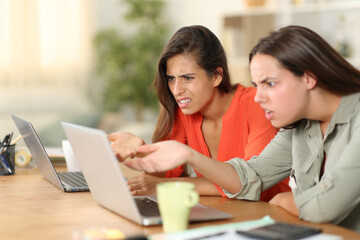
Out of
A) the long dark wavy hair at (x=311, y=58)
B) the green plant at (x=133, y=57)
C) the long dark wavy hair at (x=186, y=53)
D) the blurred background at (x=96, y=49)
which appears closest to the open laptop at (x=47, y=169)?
the long dark wavy hair at (x=186, y=53)

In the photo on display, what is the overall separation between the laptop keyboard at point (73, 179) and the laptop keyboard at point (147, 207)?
0.32 metres

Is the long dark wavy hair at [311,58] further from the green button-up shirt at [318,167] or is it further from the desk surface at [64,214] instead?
the desk surface at [64,214]

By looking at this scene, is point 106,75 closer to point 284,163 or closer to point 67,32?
point 67,32

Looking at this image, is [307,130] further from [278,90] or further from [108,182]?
[108,182]

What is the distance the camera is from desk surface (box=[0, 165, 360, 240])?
1.08 metres

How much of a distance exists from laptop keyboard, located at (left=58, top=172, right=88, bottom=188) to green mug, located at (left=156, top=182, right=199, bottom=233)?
606mm

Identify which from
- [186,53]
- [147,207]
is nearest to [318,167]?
[147,207]

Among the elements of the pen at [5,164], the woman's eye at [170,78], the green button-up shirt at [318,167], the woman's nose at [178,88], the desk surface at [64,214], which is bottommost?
the pen at [5,164]

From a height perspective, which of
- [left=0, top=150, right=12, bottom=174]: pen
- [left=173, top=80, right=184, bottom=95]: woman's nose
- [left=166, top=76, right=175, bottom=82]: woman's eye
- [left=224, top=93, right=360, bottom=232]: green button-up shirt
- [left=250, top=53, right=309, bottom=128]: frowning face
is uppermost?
[left=250, top=53, right=309, bottom=128]: frowning face

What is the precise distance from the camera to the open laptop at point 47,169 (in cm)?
156

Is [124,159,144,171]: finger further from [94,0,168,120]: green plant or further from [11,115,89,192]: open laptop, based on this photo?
[94,0,168,120]: green plant

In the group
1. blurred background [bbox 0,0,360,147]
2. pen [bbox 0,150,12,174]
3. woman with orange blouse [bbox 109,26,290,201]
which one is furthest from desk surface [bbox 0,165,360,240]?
blurred background [bbox 0,0,360,147]

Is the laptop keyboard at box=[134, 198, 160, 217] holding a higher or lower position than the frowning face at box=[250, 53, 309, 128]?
lower

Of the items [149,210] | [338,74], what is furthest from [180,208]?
[338,74]
